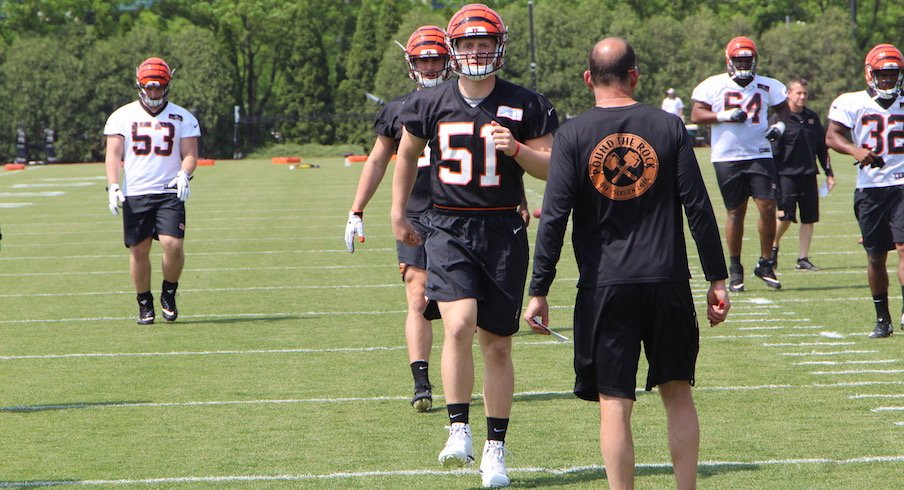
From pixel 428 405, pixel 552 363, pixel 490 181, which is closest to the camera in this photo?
pixel 490 181

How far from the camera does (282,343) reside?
31.3 ft

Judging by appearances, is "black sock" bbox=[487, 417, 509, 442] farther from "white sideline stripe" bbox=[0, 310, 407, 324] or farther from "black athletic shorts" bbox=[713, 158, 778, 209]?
"black athletic shorts" bbox=[713, 158, 778, 209]

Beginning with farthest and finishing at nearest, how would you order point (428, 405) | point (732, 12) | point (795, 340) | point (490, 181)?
1. point (732, 12)
2. point (795, 340)
3. point (428, 405)
4. point (490, 181)

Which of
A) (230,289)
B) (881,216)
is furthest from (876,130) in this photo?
(230,289)

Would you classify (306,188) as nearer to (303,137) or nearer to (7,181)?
(7,181)

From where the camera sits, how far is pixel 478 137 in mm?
5707

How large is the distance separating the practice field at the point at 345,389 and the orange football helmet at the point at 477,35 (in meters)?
1.62

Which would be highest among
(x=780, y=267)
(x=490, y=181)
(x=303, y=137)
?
(x=490, y=181)

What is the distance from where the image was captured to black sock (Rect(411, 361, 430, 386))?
699 centimetres

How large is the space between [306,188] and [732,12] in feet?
183

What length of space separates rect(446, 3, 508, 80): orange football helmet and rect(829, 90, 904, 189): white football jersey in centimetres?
382

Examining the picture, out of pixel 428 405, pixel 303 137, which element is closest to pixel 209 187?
pixel 428 405

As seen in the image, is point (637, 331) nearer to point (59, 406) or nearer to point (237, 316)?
point (59, 406)

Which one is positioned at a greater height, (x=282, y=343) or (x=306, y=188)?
(x=282, y=343)
